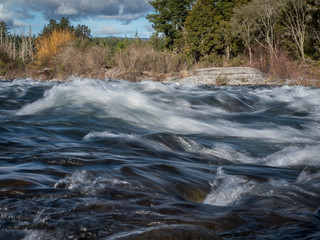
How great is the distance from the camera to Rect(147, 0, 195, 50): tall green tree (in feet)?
138

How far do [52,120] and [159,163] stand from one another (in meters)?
2.78

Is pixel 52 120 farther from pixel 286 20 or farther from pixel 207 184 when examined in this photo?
pixel 286 20

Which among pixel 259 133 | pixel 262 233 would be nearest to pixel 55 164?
pixel 262 233

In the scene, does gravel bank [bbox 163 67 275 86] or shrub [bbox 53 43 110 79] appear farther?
shrub [bbox 53 43 110 79]

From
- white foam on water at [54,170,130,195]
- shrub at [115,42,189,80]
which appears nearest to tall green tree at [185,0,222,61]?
shrub at [115,42,189,80]

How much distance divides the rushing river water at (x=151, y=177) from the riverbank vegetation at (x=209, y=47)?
46.2 ft

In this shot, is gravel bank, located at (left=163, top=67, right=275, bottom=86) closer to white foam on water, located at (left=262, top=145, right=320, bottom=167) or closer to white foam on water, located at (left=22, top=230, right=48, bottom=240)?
white foam on water, located at (left=262, top=145, right=320, bottom=167)

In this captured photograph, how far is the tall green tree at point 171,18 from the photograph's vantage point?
138ft

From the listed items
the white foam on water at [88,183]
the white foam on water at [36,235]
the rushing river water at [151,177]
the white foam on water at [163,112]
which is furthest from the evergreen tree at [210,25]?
the white foam on water at [36,235]

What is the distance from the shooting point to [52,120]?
573 cm

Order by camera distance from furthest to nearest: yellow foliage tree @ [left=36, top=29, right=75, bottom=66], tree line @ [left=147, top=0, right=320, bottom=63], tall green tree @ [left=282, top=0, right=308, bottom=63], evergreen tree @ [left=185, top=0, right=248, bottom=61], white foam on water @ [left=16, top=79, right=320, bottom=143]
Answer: evergreen tree @ [left=185, top=0, right=248, bottom=61]
yellow foliage tree @ [left=36, top=29, right=75, bottom=66]
tree line @ [left=147, top=0, right=320, bottom=63]
tall green tree @ [left=282, top=0, right=308, bottom=63]
white foam on water @ [left=16, top=79, right=320, bottom=143]

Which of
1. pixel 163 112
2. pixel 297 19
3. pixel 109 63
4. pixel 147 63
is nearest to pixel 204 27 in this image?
pixel 147 63

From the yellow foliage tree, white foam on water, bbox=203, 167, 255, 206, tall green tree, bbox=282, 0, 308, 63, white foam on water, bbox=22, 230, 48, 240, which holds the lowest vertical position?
white foam on water, bbox=203, 167, 255, 206

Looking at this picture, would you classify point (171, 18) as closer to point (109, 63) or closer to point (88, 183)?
point (109, 63)
